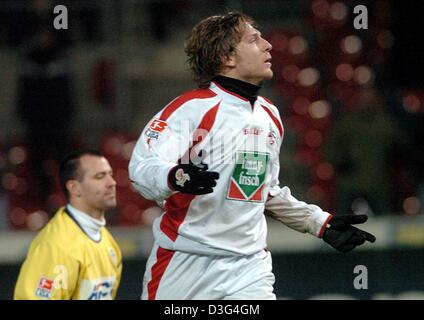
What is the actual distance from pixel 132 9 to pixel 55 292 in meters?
3.68

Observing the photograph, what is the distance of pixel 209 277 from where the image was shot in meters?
4.39

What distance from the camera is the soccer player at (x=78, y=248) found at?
17.8 ft

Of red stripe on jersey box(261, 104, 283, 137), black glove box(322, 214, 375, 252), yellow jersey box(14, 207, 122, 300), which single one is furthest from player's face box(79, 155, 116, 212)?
black glove box(322, 214, 375, 252)

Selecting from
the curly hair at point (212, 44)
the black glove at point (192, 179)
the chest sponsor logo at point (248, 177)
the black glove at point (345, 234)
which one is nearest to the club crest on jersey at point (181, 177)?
the black glove at point (192, 179)

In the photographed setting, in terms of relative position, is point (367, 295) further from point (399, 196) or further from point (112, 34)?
point (112, 34)

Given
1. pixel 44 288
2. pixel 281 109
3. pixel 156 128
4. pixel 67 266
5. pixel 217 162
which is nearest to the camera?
pixel 156 128

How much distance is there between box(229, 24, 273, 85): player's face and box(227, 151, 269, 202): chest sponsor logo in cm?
35

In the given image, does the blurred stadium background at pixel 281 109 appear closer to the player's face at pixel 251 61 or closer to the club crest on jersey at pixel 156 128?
the player's face at pixel 251 61

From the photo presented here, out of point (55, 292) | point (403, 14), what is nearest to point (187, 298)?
point (55, 292)

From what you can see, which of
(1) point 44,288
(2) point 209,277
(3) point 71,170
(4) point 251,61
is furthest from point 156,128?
(3) point 71,170

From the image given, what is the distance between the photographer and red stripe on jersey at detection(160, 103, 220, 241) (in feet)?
14.3

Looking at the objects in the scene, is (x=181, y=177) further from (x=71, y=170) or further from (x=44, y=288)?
(x=71, y=170)

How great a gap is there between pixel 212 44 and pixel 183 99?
1.22ft
